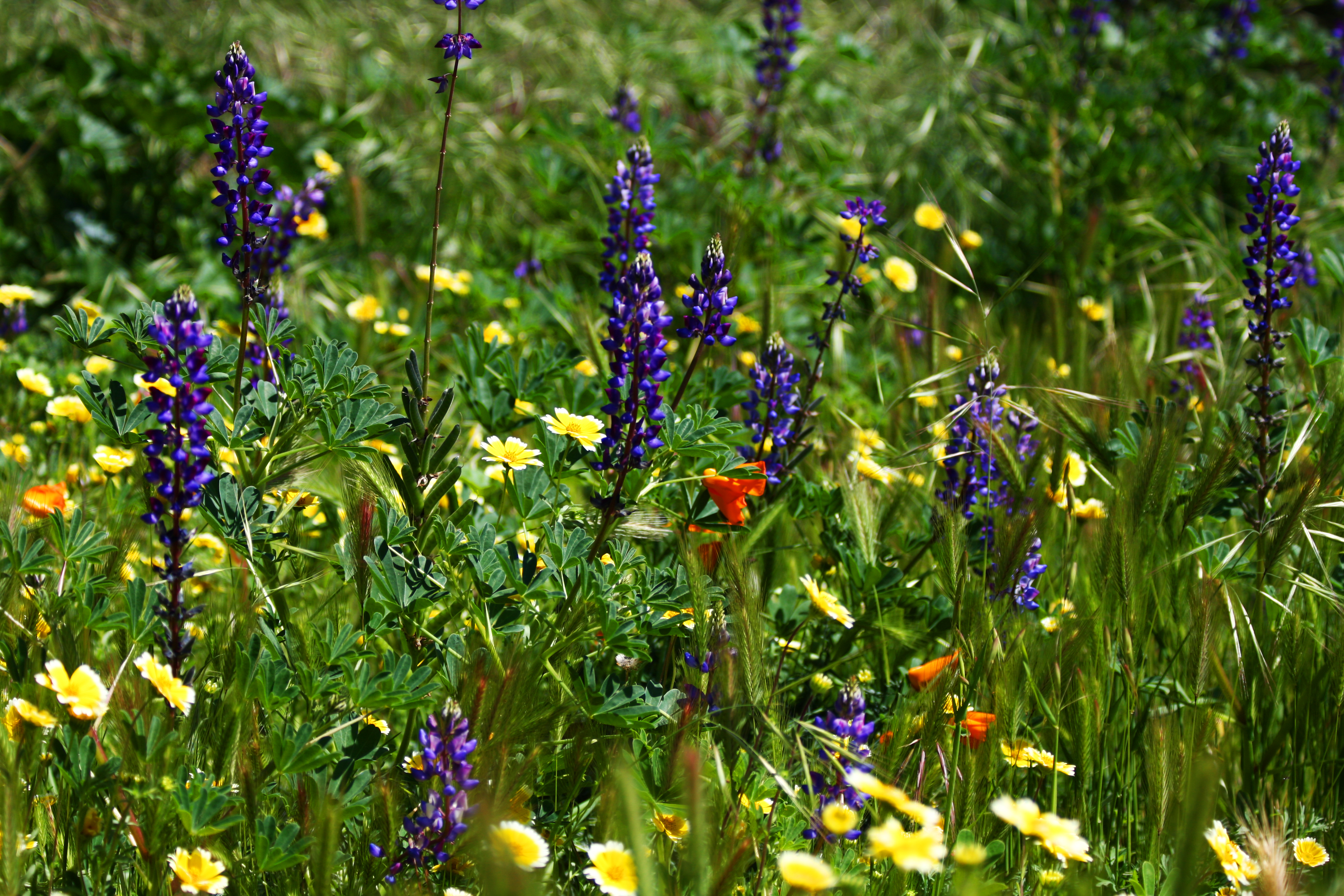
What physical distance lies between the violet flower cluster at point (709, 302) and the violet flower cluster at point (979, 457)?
0.46m

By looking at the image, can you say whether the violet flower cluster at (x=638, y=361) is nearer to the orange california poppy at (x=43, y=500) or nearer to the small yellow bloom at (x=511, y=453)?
the small yellow bloom at (x=511, y=453)

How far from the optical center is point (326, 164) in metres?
3.68

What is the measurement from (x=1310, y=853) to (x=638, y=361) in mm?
1187

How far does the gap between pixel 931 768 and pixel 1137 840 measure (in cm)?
53

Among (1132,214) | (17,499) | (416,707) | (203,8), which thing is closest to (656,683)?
(416,707)

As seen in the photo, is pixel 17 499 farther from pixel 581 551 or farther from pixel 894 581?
pixel 894 581

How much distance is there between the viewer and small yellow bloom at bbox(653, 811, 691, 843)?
147 centimetres

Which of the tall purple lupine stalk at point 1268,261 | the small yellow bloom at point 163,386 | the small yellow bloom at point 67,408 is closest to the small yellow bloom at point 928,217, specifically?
the tall purple lupine stalk at point 1268,261

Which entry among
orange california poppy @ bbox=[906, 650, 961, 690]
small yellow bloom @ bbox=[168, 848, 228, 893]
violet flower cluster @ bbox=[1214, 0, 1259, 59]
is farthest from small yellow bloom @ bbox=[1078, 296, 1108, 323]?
small yellow bloom @ bbox=[168, 848, 228, 893]

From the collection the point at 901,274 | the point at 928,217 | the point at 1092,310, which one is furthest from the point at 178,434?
the point at 928,217

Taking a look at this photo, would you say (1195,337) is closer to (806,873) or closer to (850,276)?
(850,276)

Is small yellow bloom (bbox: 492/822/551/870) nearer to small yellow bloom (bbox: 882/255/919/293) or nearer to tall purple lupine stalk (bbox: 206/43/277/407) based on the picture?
tall purple lupine stalk (bbox: 206/43/277/407)

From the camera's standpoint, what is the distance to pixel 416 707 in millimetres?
1386

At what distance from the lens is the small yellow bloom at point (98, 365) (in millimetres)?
2717
